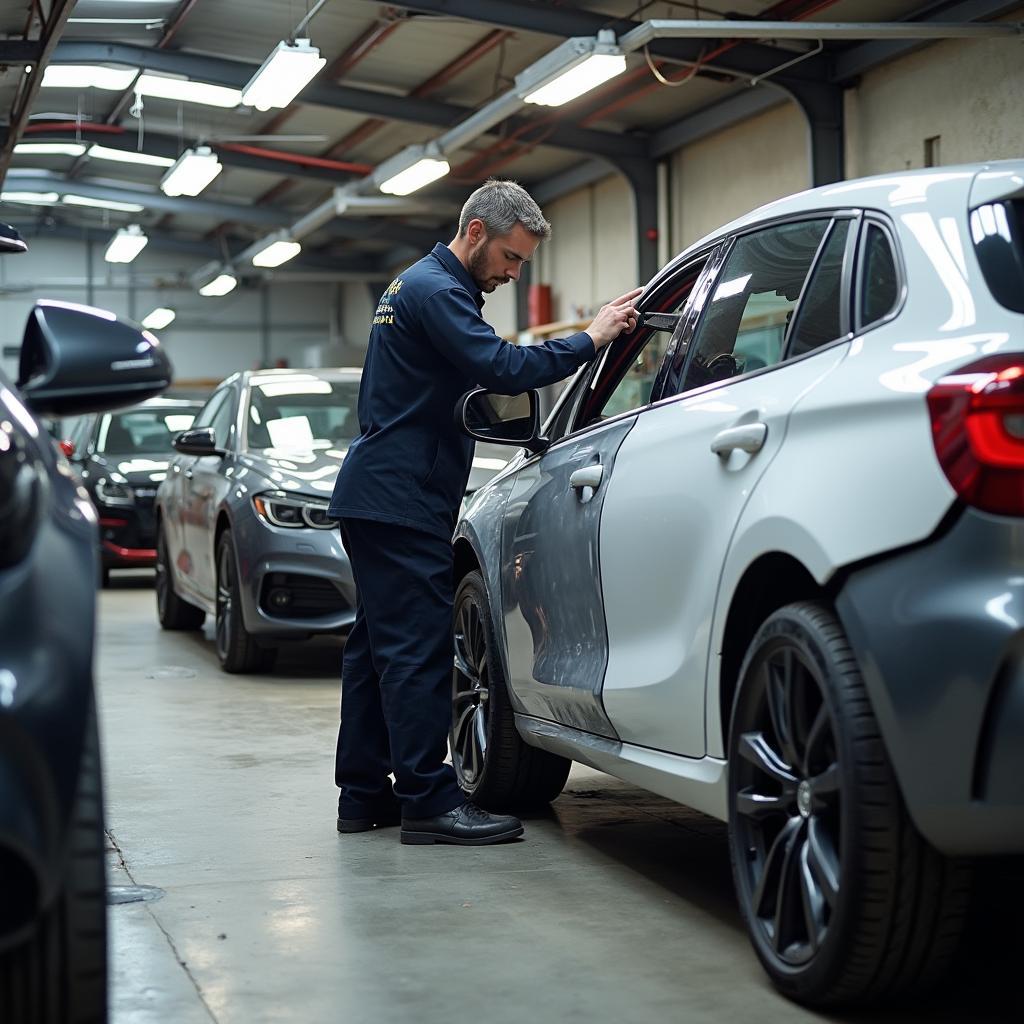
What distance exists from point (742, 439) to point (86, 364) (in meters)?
1.23

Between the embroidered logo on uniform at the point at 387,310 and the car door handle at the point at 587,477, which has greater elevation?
the embroidered logo on uniform at the point at 387,310

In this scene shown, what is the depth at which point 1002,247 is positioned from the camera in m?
2.80

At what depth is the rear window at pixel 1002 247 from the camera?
8.99 feet

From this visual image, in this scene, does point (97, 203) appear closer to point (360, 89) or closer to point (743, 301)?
point (360, 89)

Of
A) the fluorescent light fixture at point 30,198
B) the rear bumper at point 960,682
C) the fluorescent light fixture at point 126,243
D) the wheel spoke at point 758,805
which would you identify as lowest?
the wheel spoke at point 758,805

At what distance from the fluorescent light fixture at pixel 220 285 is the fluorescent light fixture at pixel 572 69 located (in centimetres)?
1687

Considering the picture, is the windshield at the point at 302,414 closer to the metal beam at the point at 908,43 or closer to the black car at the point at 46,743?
the metal beam at the point at 908,43

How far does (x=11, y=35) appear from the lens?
1395 centimetres

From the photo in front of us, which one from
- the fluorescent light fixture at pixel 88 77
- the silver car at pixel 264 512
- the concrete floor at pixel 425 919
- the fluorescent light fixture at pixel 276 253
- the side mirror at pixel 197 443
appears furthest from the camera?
the fluorescent light fixture at pixel 276 253

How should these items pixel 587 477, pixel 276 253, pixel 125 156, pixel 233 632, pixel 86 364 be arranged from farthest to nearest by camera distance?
1. pixel 276 253
2. pixel 125 156
3. pixel 233 632
4. pixel 587 477
5. pixel 86 364

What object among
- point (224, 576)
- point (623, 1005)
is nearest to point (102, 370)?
point (623, 1005)

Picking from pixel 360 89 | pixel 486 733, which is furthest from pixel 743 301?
pixel 360 89

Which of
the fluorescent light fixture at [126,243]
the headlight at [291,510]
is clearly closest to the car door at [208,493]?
the headlight at [291,510]

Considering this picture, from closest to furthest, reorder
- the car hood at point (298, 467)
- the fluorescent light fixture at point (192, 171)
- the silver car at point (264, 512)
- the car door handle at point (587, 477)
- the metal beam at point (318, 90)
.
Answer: the car door handle at point (587, 477) → the silver car at point (264, 512) → the car hood at point (298, 467) → the metal beam at point (318, 90) → the fluorescent light fixture at point (192, 171)
